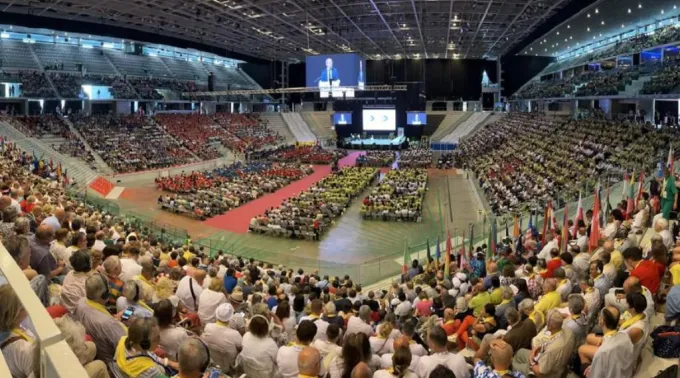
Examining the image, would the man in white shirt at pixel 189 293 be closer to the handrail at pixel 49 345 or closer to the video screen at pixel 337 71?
the handrail at pixel 49 345

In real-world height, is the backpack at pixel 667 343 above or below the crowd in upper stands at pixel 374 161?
below

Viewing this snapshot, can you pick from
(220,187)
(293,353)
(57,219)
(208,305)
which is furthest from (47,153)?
(293,353)

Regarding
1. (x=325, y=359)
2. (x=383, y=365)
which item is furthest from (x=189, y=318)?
(x=383, y=365)

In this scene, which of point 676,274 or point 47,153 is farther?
point 47,153

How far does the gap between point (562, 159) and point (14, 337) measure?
25825 millimetres

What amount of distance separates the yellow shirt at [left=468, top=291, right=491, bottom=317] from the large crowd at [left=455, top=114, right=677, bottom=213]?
12.1m

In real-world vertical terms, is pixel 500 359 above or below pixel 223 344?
above

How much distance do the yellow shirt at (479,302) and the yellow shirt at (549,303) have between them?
1.13 metres

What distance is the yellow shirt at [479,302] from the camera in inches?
282

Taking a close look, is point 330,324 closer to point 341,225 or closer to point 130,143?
point 341,225

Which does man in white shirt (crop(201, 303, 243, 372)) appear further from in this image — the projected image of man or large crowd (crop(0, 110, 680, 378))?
the projected image of man

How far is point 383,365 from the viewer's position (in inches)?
192

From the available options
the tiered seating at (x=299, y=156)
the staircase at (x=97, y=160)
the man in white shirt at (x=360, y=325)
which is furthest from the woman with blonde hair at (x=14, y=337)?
the tiered seating at (x=299, y=156)

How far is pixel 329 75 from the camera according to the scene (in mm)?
40875
